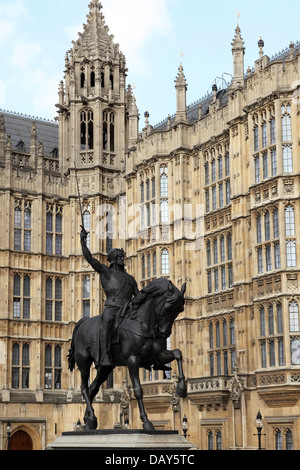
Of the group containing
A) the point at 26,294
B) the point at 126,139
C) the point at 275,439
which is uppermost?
the point at 126,139

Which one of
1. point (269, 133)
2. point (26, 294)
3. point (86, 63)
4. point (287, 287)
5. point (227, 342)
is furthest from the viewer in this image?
point (86, 63)

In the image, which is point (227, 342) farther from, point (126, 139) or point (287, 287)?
point (126, 139)

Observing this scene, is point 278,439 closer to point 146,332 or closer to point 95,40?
point 146,332

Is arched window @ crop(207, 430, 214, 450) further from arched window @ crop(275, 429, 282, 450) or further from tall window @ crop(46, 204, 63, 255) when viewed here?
tall window @ crop(46, 204, 63, 255)

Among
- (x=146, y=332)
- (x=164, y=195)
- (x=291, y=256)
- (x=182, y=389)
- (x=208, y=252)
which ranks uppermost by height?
(x=164, y=195)

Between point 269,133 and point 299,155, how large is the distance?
220 cm

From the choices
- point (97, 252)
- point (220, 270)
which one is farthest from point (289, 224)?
point (97, 252)

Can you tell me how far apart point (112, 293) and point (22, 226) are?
1267 inches

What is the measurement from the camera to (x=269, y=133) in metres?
37.2

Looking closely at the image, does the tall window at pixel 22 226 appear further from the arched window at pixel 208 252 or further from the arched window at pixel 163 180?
the arched window at pixel 208 252

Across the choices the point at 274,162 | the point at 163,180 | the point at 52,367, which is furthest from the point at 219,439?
the point at 163,180

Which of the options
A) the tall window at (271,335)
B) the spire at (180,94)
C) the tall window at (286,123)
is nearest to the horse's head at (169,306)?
the tall window at (271,335)

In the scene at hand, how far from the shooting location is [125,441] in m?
15.9

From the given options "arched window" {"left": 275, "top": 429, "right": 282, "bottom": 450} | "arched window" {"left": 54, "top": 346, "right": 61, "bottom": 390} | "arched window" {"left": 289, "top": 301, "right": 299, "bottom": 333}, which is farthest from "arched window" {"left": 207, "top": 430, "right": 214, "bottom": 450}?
"arched window" {"left": 54, "top": 346, "right": 61, "bottom": 390}
